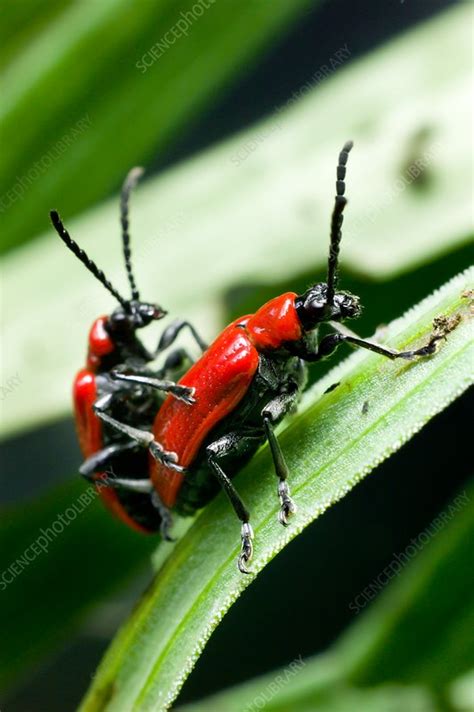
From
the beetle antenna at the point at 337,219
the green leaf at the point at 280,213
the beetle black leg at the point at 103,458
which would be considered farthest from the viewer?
the green leaf at the point at 280,213

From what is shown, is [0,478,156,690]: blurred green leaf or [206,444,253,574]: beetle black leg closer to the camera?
[206,444,253,574]: beetle black leg

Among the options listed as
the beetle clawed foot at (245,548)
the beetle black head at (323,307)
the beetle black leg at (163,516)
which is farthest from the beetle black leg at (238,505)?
the beetle black head at (323,307)

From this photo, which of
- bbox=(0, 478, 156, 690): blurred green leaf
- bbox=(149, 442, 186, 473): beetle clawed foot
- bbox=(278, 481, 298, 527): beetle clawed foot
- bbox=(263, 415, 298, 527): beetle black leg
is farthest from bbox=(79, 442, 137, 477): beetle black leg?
bbox=(278, 481, 298, 527): beetle clawed foot

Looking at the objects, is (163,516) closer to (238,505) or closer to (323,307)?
(238,505)

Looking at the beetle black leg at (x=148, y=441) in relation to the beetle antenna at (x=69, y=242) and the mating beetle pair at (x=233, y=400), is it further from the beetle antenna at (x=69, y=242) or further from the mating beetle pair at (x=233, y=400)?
the beetle antenna at (x=69, y=242)

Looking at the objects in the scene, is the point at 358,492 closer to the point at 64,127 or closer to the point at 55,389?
the point at 55,389

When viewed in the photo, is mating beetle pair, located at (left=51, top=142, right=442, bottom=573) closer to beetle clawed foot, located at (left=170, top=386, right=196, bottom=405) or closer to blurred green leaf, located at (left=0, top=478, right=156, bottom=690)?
beetle clawed foot, located at (left=170, top=386, right=196, bottom=405)
